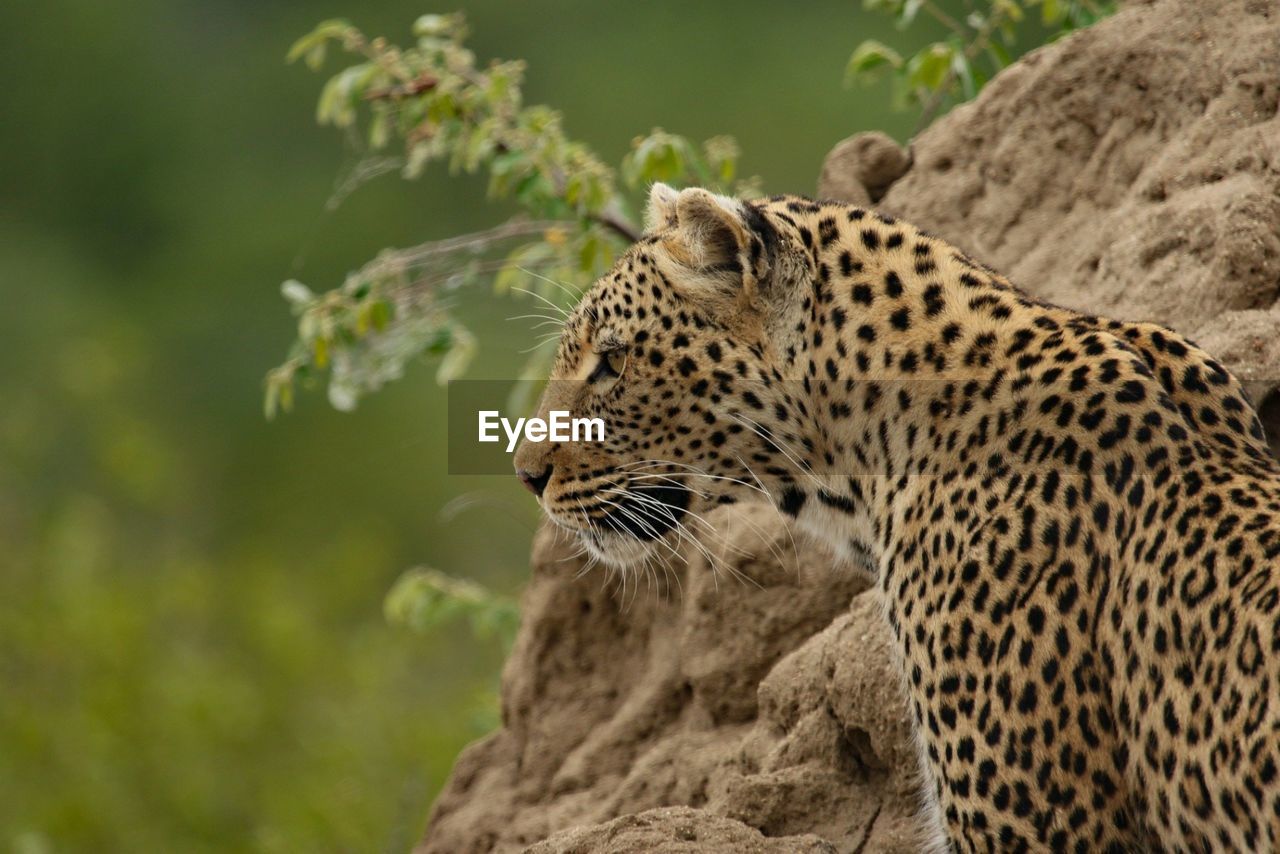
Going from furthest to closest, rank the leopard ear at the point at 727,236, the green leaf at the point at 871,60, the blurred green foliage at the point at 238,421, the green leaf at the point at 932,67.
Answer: the blurred green foliage at the point at 238,421 < the green leaf at the point at 871,60 < the green leaf at the point at 932,67 < the leopard ear at the point at 727,236

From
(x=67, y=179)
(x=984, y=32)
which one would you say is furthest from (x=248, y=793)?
(x=67, y=179)

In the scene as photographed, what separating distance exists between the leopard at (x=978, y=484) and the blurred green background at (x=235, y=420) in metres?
2.67

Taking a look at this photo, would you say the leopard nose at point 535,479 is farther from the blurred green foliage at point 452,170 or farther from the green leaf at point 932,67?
the green leaf at point 932,67

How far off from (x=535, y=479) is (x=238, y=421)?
23.6 m

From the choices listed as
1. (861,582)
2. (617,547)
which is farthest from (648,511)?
(861,582)

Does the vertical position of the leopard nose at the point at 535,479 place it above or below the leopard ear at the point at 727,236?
below

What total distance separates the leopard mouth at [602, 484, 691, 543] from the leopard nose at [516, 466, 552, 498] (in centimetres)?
23

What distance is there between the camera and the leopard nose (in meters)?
5.62

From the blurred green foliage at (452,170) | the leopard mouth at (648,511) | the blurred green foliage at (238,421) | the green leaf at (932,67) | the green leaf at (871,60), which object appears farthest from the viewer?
the blurred green foliage at (238,421)

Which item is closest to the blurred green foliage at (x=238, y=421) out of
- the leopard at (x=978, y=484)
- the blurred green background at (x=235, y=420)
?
the blurred green background at (x=235, y=420)

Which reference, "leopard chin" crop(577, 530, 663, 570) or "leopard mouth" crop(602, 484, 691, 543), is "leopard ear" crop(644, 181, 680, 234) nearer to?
"leopard mouth" crop(602, 484, 691, 543)

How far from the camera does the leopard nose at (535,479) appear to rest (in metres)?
5.62

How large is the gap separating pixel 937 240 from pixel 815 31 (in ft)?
89.5

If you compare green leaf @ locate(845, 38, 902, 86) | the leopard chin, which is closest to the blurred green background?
the leopard chin
